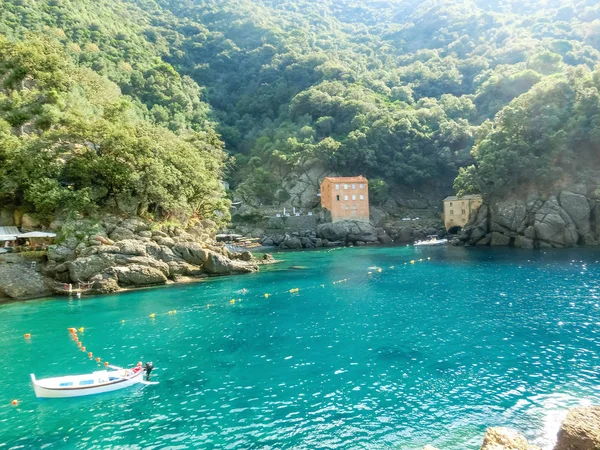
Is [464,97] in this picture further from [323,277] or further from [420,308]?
[420,308]

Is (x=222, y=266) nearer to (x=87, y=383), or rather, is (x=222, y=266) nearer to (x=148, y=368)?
(x=148, y=368)

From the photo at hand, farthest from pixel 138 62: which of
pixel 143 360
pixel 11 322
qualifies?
pixel 143 360

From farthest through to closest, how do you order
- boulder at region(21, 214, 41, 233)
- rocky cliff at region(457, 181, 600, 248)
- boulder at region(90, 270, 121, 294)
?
rocky cliff at region(457, 181, 600, 248) < boulder at region(21, 214, 41, 233) < boulder at region(90, 270, 121, 294)

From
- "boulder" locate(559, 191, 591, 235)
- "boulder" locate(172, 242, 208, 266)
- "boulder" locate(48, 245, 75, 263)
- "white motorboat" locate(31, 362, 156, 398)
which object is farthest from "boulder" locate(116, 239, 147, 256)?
"boulder" locate(559, 191, 591, 235)

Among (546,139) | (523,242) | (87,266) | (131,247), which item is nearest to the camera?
(87,266)

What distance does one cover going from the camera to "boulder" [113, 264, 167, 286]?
141 ft

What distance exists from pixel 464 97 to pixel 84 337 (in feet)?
453

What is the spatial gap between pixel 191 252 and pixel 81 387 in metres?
32.7

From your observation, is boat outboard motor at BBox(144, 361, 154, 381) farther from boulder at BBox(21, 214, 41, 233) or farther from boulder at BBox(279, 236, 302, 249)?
boulder at BBox(279, 236, 302, 249)

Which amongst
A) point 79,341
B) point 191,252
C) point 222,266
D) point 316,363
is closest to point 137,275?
point 191,252

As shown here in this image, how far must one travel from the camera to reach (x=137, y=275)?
43.5 meters

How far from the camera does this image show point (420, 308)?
31484mm

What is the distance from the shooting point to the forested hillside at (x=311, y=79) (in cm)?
10969

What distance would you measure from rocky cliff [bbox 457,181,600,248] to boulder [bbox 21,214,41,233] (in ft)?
246
